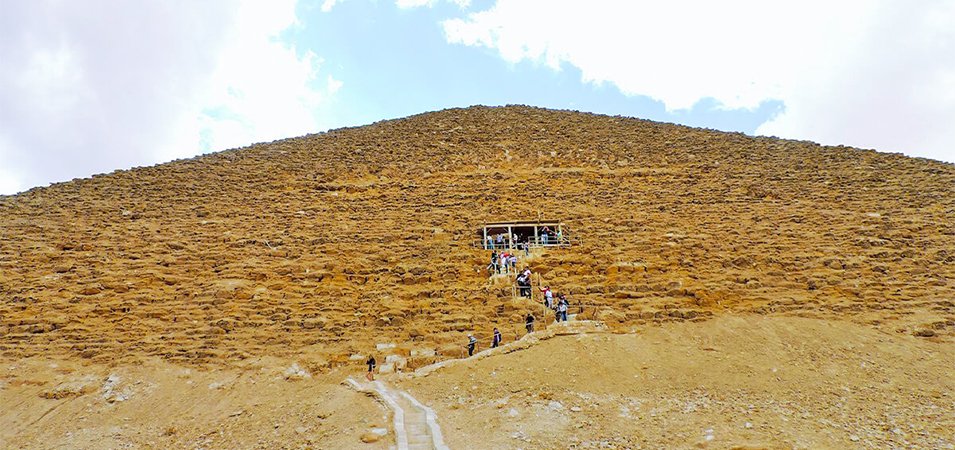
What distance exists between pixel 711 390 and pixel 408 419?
3929 millimetres

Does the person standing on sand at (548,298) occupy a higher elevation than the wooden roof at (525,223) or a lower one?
lower

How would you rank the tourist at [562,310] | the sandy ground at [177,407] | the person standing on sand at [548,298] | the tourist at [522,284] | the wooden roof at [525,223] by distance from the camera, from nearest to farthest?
the sandy ground at [177,407] < the tourist at [562,310] < the person standing on sand at [548,298] < the tourist at [522,284] < the wooden roof at [525,223]

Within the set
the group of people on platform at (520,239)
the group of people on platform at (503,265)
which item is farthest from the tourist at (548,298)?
the group of people on platform at (520,239)

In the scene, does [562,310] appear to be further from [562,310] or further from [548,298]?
[548,298]

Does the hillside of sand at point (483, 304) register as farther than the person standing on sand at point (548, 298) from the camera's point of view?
No

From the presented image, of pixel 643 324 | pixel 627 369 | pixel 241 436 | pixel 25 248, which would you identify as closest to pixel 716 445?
pixel 627 369

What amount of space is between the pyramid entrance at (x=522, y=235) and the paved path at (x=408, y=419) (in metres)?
5.16

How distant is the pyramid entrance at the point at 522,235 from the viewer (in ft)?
39.4

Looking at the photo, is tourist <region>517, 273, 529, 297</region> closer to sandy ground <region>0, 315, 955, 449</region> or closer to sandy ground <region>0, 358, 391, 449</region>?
sandy ground <region>0, 315, 955, 449</region>

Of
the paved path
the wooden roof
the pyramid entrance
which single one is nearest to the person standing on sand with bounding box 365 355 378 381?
the paved path

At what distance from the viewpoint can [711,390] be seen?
22.3 ft

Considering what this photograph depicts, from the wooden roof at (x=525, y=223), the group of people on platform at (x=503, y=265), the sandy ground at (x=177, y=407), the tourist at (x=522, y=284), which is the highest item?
the wooden roof at (x=525, y=223)

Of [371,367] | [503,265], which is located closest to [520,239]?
[503,265]

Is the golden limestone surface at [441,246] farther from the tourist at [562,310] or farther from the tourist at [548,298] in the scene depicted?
the tourist at [562,310]
